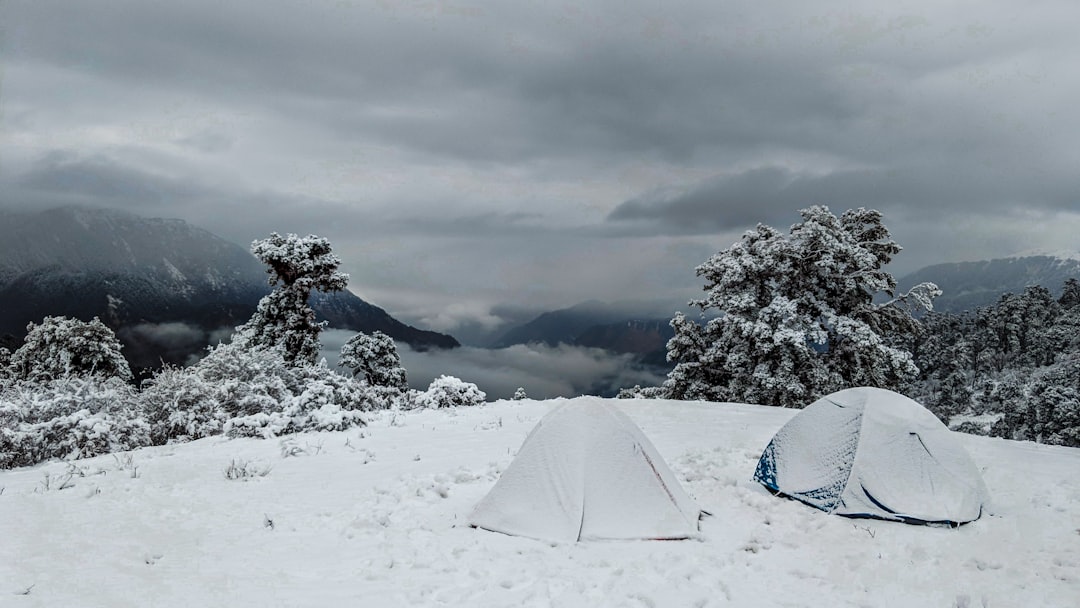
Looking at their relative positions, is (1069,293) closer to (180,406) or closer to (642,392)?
(642,392)

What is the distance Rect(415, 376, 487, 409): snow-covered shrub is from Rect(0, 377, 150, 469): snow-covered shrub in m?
8.96

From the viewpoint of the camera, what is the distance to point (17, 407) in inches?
521

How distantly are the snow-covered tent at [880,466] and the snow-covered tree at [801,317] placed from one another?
13.4 m

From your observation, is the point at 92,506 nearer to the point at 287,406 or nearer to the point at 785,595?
the point at 287,406

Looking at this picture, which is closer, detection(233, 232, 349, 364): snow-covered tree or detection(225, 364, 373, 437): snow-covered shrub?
detection(225, 364, 373, 437): snow-covered shrub

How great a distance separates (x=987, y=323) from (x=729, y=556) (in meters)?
99.4

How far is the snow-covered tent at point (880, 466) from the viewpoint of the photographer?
949cm

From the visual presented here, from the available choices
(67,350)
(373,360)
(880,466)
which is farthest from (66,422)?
(67,350)

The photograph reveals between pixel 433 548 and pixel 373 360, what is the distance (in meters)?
28.4

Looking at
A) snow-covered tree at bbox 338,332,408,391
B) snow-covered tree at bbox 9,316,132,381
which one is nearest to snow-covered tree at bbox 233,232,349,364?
snow-covered tree at bbox 338,332,408,391

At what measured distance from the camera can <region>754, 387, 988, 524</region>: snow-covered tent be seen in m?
9.49

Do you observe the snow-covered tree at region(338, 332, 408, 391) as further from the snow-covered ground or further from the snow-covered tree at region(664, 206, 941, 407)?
the snow-covered ground

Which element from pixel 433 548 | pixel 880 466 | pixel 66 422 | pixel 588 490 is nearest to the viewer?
pixel 433 548

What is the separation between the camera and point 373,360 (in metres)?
35.0
